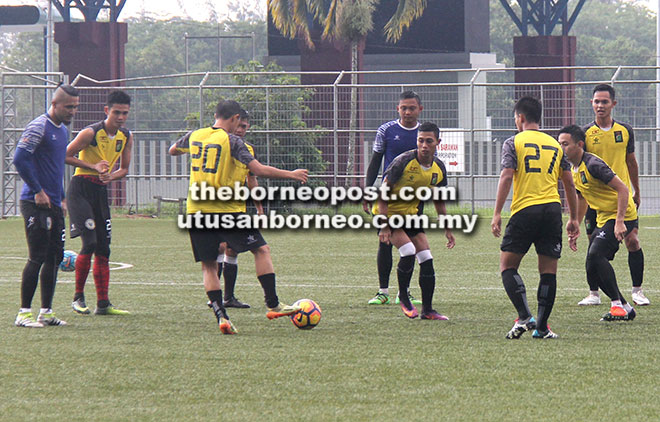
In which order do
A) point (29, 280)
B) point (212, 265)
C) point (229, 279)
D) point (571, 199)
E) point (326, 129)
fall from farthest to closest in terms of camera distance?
point (326, 129) < point (229, 279) < point (29, 280) < point (212, 265) < point (571, 199)

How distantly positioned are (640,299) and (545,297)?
101 inches

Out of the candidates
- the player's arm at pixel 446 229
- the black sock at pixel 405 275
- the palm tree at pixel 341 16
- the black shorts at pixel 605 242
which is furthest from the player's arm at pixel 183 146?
the palm tree at pixel 341 16

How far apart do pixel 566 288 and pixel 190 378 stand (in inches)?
236

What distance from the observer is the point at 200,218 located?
8.25 metres

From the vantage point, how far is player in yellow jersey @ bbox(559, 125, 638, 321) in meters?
8.45

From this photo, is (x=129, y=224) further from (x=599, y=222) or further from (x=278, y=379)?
(x=278, y=379)

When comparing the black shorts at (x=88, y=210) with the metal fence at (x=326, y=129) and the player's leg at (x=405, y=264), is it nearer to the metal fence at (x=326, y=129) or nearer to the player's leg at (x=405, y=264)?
the player's leg at (x=405, y=264)

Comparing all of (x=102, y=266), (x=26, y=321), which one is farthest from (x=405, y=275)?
(x=26, y=321)

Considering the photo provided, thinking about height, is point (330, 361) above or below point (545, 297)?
below

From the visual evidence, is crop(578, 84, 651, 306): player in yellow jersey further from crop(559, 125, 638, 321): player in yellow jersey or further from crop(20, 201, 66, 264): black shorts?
crop(20, 201, 66, 264): black shorts

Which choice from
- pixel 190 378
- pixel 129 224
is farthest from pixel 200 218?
pixel 129 224

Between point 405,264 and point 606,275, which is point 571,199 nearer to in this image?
point 606,275

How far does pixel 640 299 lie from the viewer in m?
9.96

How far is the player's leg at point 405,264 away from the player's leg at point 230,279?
5.50 ft
